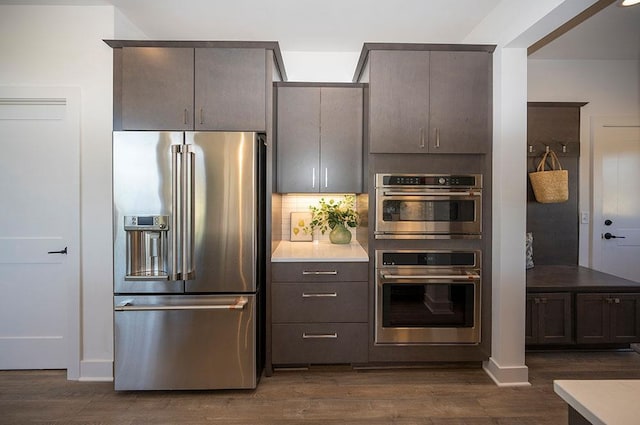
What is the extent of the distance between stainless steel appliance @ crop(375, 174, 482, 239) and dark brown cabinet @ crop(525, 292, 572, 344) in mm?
910

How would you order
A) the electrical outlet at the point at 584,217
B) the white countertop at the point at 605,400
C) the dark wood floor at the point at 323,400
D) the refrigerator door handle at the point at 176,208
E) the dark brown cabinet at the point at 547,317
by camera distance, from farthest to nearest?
the electrical outlet at the point at 584,217 → the dark brown cabinet at the point at 547,317 → the refrigerator door handle at the point at 176,208 → the dark wood floor at the point at 323,400 → the white countertop at the point at 605,400

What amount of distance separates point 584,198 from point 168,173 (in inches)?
156

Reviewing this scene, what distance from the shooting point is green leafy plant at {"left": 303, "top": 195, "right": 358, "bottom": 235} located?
10.6 ft

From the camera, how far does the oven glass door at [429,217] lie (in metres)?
2.61

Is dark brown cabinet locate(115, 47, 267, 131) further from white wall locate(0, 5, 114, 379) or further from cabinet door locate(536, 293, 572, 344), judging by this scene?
cabinet door locate(536, 293, 572, 344)

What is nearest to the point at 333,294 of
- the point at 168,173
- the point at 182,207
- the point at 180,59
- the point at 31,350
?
the point at 182,207

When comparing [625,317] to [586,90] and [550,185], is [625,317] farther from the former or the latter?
[586,90]

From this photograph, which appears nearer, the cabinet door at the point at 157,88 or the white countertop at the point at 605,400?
the white countertop at the point at 605,400

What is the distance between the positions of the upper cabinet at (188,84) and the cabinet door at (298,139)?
349 millimetres

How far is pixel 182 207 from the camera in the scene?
7.48ft

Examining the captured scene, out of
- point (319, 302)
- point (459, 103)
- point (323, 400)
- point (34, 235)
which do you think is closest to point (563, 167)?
point (459, 103)

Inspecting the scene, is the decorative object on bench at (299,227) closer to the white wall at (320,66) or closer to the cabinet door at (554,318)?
the white wall at (320,66)

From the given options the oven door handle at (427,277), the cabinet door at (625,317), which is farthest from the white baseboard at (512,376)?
the cabinet door at (625,317)

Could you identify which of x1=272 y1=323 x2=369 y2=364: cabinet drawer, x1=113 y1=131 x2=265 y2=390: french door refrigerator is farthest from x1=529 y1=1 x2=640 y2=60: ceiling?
x1=272 y1=323 x2=369 y2=364: cabinet drawer
